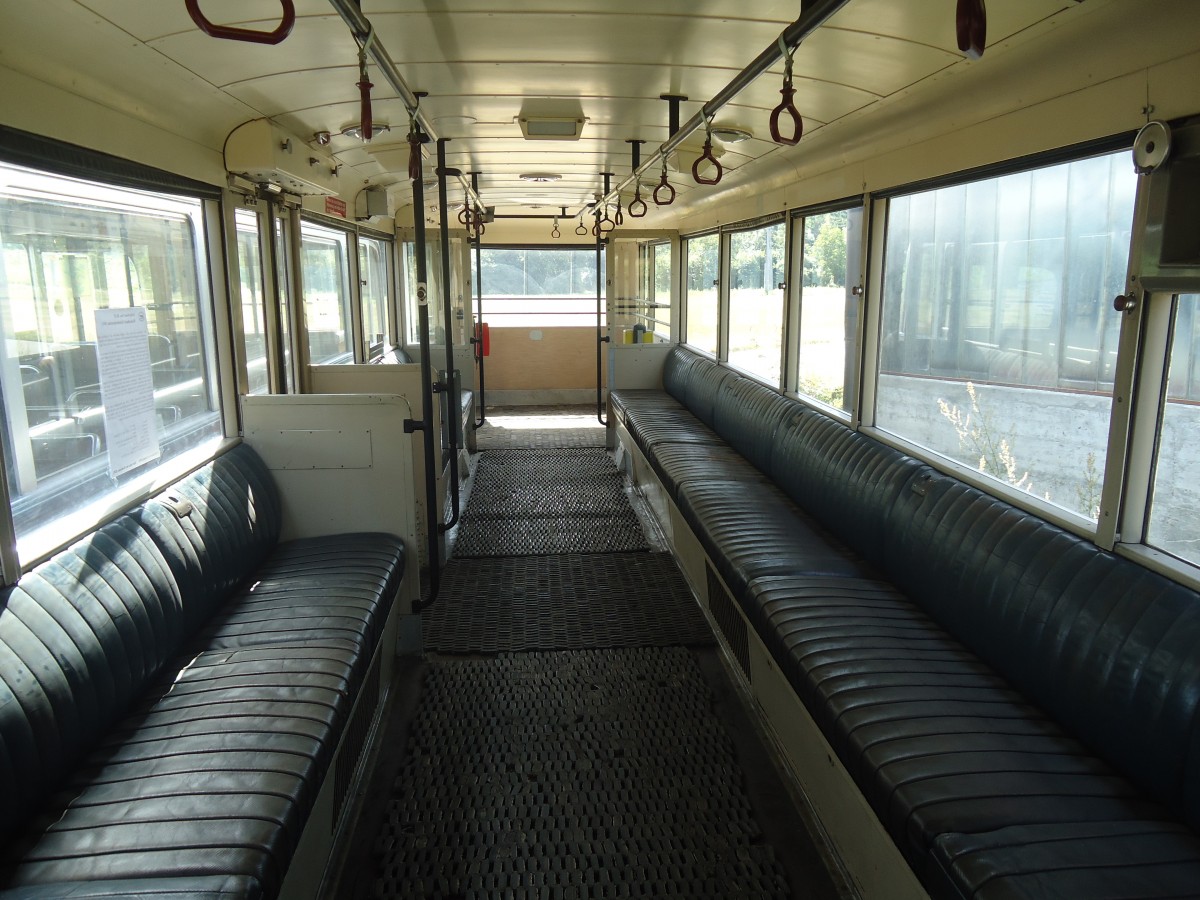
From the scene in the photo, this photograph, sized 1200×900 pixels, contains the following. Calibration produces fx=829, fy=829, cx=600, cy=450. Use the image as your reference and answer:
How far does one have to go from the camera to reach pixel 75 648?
2.21 meters

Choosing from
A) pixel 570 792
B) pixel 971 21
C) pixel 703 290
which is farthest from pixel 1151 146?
pixel 703 290

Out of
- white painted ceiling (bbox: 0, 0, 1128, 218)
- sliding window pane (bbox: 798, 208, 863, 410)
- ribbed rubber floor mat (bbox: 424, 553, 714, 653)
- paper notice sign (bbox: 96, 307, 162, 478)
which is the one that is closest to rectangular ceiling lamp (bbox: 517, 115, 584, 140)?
white painted ceiling (bbox: 0, 0, 1128, 218)

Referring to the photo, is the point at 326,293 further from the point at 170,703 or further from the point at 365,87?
the point at 170,703

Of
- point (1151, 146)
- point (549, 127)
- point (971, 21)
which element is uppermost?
point (549, 127)

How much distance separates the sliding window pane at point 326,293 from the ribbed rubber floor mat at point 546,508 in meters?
1.58

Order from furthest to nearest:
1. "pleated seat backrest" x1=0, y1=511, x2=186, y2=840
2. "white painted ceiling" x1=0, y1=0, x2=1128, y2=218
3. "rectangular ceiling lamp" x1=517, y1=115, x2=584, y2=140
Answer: "rectangular ceiling lamp" x1=517, y1=115, x2=584, y2=140 < "white painted ceiling" x1=0, y1=0, x2=1128, y2=218 < "pleated seat backrest" x1=0, y1=511, x2=186, y2=840

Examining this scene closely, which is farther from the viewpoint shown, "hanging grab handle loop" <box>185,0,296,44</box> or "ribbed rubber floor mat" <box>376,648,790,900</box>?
"ribbed rubber floor mat" <box>376,648,790,900</box>

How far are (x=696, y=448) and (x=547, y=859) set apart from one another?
3535 millimetres

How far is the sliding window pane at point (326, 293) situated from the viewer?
571cm

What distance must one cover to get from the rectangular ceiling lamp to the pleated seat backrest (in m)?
2.57

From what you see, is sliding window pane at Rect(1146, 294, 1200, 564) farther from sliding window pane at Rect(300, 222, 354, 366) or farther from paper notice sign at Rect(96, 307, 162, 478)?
sliding window pane at Rect(300, 222, 354, 366)

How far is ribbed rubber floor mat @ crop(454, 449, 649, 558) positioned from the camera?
216 inches

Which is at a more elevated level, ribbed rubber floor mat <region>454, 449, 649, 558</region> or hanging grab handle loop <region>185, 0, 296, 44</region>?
hanging grab handle loop <region>185, 0, 296, 44</region>

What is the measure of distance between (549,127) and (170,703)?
10.1 feet
